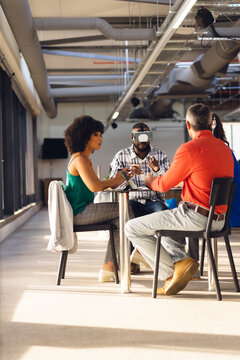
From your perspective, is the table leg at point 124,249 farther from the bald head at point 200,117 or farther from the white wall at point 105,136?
the white wall at point 105,136

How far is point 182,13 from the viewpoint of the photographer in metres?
6.11

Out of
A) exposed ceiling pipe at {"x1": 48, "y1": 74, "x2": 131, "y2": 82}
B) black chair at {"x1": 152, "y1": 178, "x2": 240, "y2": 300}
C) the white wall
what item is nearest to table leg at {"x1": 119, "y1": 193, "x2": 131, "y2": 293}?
black chair at {"x1": 152, "y1": 178, "x2": 240, "y2": 300}

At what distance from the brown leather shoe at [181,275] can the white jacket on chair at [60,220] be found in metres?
0.87

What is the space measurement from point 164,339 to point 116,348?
288 millimetres

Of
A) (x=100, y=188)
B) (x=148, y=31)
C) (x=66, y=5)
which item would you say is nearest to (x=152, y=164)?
(x=100, y=188)

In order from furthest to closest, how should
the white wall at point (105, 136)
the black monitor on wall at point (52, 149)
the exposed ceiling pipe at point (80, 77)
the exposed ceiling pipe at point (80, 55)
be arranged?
the white wall at point (105, 136) → the black monitor on wall at point (52, 149) → the exposed ceiling pipe at point (80, 77) → the exposed ceiling pipe at point (80, 55)

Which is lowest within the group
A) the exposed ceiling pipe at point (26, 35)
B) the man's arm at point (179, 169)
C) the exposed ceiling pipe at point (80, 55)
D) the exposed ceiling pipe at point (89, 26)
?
the man's arm at point (179, 169)

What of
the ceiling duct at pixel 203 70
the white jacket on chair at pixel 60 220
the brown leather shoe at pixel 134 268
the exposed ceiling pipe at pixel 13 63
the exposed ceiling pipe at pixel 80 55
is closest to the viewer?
the white jacket on chair at pixel 60 220

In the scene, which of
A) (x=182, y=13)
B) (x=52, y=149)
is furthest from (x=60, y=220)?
(x=52, y=149)

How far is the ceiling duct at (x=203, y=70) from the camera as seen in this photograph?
30.9ft

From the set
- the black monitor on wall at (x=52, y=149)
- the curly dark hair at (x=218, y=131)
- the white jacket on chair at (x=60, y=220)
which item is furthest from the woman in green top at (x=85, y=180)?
the black monitor on wall at (x=52, y=149)

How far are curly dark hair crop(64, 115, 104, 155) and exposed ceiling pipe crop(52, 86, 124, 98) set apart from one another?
455 inches

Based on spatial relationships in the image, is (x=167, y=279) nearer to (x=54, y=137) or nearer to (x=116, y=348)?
(x=116, y=348)

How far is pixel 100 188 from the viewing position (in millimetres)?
4418
